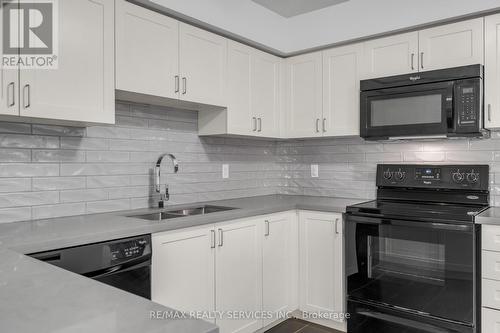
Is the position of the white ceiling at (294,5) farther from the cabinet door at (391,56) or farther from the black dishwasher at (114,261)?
the black dishwasher at (114,261)

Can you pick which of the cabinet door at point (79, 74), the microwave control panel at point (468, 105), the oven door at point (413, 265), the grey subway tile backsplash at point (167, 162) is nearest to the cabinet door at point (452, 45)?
the microwave control panel at point (468, 105)

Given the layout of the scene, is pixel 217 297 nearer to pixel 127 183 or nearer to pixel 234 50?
pixel 127 183

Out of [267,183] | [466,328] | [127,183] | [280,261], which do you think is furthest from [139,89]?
→ [466,328]

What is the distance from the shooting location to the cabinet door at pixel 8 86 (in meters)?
1.64

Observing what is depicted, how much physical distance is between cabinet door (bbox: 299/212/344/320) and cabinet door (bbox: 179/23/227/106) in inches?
42.7

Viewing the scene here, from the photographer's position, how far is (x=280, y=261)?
2789mm

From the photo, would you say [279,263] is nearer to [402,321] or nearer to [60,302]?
[402,321]

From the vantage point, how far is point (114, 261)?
1.72 m

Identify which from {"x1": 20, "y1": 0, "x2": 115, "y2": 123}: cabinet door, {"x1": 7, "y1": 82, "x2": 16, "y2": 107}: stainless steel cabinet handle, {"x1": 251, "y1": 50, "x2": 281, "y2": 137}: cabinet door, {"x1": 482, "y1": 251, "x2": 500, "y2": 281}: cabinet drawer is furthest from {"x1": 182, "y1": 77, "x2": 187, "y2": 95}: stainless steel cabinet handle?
{"x1": 482, "y1": 251, "x2": 500, "y2": 281}: cabinet drawer

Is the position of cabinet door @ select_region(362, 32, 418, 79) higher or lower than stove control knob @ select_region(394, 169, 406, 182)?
higher

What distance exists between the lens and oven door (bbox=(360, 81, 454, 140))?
2471 millimetres

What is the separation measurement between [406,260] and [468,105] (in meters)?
1.03

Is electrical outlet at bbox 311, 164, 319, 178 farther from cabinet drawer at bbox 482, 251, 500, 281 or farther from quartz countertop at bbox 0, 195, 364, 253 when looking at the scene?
cabinet drawer at bbox 482, 251, 500, 281

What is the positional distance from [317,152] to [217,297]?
5.45ft
